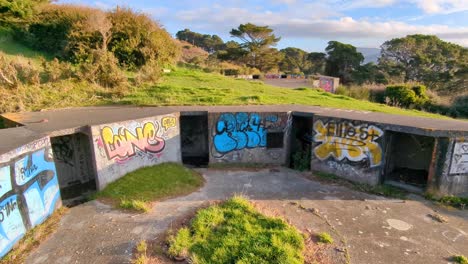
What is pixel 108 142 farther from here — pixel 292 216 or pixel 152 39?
pixel 152 39

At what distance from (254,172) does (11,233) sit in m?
6.75

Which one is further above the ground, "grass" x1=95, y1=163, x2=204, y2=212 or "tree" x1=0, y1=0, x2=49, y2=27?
"tree" x1=0, y1=0, x2=49, y2=27

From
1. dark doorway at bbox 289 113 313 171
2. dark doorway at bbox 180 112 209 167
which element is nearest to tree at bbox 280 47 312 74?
dark doorway at bbox 289 113 313 171

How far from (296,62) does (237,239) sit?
5324 cm

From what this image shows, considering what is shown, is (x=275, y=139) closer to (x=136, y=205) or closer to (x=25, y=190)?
(x=136, y=205)

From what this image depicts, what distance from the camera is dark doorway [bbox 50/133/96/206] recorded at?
28.7 ft

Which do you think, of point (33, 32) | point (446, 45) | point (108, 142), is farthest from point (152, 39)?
point (446, 45)

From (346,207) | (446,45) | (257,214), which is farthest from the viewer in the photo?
(446,45)

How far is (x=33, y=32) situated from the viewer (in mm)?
18562

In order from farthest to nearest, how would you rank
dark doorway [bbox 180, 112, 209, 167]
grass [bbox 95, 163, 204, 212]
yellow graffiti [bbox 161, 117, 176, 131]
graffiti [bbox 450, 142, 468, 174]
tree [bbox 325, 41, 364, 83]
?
1. tree [bbox 325, 41, 364, 83]
2. dark doorway [bbox 180, 112, 209, 167]
3. yellow graffiti [bbox 161, 117, 176, 131]
4. graffiti [bbox 450, 142, 468, 174]
5. grass [bbox 95, 163, 204, 212]

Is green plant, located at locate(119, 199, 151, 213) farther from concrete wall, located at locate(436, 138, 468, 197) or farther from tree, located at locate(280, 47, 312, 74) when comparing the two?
tree, located at locate(280, 47, 312, 74)

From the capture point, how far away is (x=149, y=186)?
8242 millimetres

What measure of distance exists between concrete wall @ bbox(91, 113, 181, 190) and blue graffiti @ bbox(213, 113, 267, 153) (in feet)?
5.18

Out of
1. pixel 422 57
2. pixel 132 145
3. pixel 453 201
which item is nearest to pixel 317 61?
pixel 422 57
